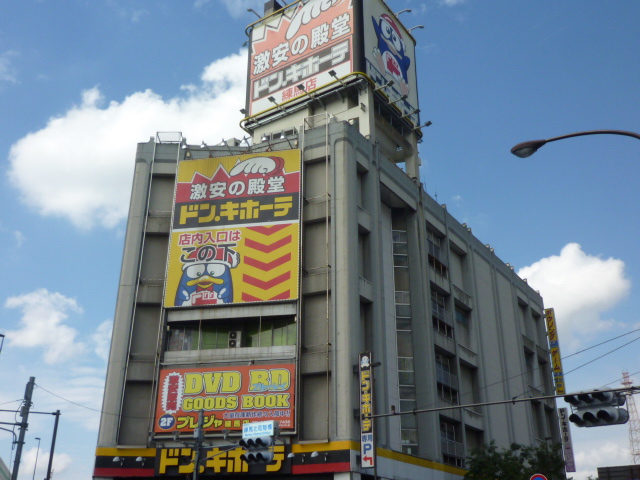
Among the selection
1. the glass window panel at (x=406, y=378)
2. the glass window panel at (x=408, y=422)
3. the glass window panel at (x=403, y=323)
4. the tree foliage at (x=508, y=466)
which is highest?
the glass window panel at (x=403, y=323)

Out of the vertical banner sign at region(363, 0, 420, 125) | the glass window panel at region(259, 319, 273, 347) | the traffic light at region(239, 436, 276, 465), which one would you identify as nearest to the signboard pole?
the glass window panel at region(259, 319, 273, 347)

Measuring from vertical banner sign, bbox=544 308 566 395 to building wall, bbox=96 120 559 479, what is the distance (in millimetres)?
14351

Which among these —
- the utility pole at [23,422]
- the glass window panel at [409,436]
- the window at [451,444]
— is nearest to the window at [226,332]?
the utility pole at [23,422]

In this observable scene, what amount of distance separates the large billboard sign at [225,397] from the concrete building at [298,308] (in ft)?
0.27

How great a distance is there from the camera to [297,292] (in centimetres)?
3938

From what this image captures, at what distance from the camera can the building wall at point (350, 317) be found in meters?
38.0

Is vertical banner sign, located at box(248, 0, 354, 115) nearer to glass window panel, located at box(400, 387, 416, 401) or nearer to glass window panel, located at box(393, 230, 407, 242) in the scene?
glass window panel, located at box(393, 230, 407, 242)

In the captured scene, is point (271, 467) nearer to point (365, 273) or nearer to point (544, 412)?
point (365, 273)

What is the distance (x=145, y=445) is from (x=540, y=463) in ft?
84.2

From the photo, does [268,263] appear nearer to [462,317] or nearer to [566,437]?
[462,317]

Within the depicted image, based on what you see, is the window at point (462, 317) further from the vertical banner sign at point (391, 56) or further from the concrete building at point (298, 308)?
the vertical banner sign at point (391, 56)

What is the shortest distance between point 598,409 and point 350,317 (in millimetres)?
20417

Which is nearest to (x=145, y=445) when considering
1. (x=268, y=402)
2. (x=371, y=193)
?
(x=268, y=402)

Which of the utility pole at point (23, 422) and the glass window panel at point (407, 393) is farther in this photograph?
the glass window panel at point (407, 393)
